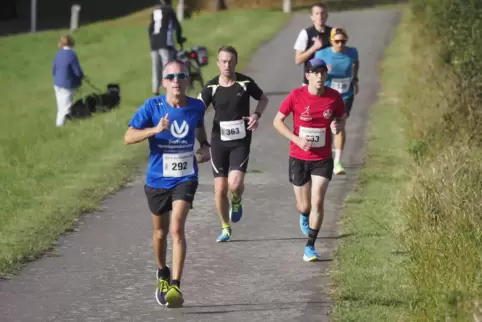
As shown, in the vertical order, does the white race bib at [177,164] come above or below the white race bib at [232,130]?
above

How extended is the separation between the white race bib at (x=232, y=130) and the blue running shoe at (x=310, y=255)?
1383mm

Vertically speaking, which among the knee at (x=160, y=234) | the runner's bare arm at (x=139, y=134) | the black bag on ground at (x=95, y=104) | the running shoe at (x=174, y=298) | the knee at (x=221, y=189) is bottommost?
the black bag on ground at (x=95, y=104)

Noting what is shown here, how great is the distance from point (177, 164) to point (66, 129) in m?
11.1

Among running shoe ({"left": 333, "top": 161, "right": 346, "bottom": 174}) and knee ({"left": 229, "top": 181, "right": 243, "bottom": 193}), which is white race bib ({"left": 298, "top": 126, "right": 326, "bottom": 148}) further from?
running shoe ({"left": 333, "top": 161, "right": 346, "bottom": 174})

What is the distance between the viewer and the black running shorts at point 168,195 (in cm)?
834

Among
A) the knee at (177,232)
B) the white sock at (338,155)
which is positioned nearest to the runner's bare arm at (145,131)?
the knee at (177,232)

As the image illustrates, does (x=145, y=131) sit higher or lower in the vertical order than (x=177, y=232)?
higher

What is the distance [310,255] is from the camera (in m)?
9.81

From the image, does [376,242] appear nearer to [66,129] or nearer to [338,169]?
[338,169]

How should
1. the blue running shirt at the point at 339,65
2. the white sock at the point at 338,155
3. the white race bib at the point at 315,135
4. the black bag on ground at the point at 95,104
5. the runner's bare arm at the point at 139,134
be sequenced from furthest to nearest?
the black bag on ground at the point at 95,104, the white sock at the point at 338,155, the blue running shirt at the point at 339,65, the white race bib at the point at 315,135, the runner's bare arm at the point at 139,134

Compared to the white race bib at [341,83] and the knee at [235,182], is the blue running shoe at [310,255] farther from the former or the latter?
the white race bib at [341,83]

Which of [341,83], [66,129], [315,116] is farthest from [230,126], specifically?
[66,129]

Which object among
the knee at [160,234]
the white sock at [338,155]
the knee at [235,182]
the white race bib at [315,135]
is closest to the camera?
the knee at [160,234]

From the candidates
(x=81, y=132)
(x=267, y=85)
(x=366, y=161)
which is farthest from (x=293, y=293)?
(x=267, y=85)
